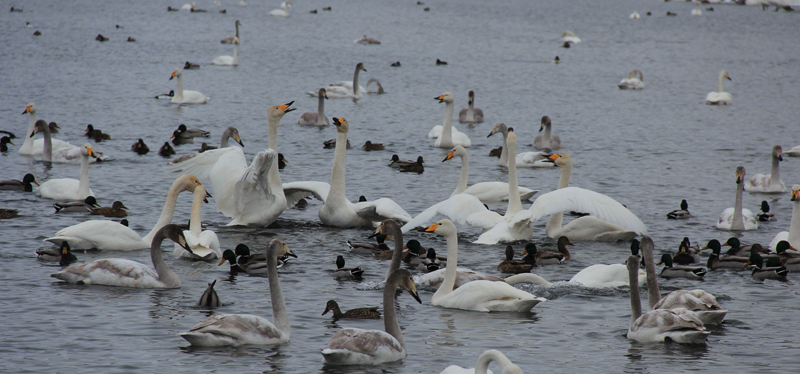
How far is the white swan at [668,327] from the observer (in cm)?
866

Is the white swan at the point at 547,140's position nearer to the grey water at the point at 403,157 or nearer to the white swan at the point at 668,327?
the grey water at the point at 403,157

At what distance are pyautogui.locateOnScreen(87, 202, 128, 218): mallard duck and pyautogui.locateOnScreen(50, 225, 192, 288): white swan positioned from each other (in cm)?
373

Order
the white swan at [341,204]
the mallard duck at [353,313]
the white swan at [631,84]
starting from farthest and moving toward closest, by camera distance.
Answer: the white swan at [631,84] → the white swan at [341,204] → the mallard duck at [353,313]

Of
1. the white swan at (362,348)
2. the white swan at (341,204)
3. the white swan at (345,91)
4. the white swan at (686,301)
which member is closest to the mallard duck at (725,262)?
the white swan at (686,301)

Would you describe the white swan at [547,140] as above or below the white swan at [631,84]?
below

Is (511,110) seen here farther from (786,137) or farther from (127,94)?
(127,94)

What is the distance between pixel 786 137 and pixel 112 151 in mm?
16620

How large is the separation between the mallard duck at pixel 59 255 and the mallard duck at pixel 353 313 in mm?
3429

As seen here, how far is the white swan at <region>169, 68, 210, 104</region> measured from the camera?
28.2m

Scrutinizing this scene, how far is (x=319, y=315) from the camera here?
375 inches

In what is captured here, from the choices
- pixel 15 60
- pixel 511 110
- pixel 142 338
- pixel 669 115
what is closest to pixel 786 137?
pixel 669 115

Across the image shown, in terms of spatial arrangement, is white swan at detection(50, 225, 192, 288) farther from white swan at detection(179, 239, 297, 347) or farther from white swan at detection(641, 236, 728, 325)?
white swan at detection(641, 236, 728, 325)

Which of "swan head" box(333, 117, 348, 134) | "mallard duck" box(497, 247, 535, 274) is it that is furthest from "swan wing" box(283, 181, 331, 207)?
"mallard duck" box(497, 247, 535, 274)

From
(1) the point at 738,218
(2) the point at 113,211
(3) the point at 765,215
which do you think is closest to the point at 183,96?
(2) the point at 113,211
